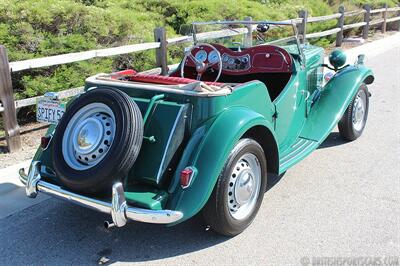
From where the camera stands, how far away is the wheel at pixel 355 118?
211 inches

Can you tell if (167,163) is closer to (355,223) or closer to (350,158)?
(355,223)

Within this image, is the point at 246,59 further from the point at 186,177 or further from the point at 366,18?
the point at 366,18

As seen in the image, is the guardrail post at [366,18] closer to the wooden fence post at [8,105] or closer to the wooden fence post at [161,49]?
the wooden fence post at [161,49]

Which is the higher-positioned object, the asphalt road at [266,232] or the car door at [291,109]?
the car door at [291,109]

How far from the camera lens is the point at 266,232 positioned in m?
3.61

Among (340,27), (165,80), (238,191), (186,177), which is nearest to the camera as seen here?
(186,177)

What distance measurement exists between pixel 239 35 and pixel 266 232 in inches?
104

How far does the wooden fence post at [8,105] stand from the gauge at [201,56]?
6.71 ft

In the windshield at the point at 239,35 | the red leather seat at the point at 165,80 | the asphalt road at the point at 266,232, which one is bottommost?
the asphalt road at the point at 266,232

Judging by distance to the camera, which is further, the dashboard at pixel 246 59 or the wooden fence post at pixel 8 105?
the wooden fence post at pixel 8 105

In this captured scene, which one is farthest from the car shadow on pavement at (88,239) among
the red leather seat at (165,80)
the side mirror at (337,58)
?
the side mirror at (337,58)

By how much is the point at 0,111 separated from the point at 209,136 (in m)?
2.87

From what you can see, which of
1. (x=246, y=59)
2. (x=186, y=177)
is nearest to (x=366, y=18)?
(x=246, y=59)

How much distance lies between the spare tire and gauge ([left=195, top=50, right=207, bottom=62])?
1574mm
